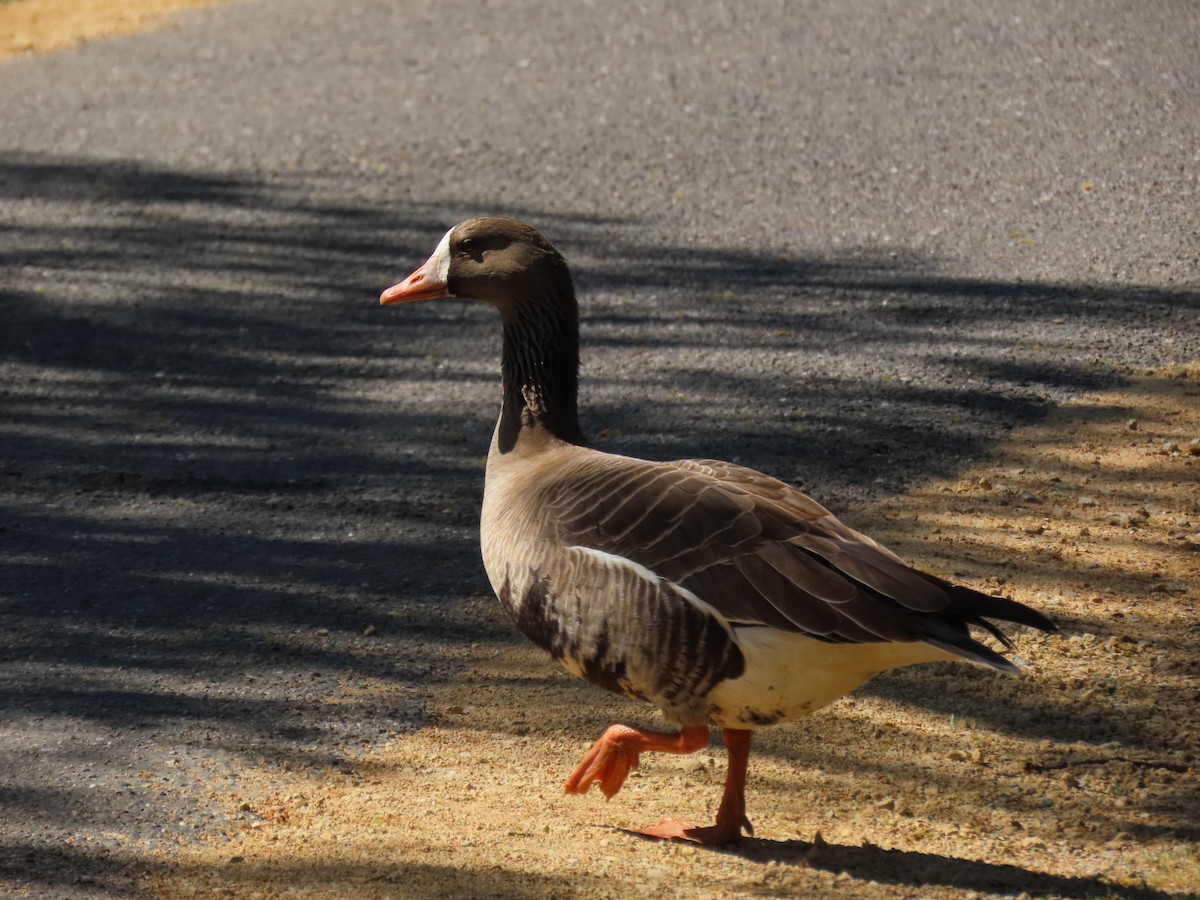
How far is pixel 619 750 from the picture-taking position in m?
3.97

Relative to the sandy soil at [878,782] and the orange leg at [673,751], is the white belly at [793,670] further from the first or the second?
the sandy soil at [878,782]

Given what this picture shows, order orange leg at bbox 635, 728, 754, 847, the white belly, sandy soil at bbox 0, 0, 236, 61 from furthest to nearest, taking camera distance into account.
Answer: sandy soil at bbox 0, 0, 236, 61 → orange leg at bbox 635, 728, 754, 847 → the white belly

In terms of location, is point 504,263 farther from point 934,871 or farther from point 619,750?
point 934,871

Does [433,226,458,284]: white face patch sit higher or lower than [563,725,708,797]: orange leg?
higher

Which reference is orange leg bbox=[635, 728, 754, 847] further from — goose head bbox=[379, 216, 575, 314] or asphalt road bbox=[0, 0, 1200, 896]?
goose head bbox=[379, 216, 575, 314]

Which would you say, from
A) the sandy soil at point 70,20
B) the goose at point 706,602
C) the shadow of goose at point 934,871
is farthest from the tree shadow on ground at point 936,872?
the sandy soil at point 70,20

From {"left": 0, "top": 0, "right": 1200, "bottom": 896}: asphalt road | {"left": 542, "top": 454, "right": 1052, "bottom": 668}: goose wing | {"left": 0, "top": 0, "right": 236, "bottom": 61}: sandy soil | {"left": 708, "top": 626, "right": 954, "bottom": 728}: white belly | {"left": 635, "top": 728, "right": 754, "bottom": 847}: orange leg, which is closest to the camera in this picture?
{"left": 542, "top": 454, "right": 1052, "bottom": 668}: goose wing

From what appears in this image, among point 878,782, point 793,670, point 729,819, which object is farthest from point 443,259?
point 878,782

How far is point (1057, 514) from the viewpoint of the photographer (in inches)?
231

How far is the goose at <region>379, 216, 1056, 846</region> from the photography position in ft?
11.7

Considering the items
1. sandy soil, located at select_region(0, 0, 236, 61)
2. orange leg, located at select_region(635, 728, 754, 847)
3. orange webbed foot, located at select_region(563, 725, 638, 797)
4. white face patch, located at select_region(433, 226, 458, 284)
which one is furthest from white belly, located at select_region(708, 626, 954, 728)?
sandy soil, located at select_region(0, 0, 236, 61)

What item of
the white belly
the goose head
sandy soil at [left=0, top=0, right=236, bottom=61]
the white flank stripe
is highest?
sandy soil at [left=0, top=0, right=236, bottom=61]

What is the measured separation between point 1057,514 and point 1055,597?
Result: 0.77 m

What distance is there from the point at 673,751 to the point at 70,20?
11.9 m
